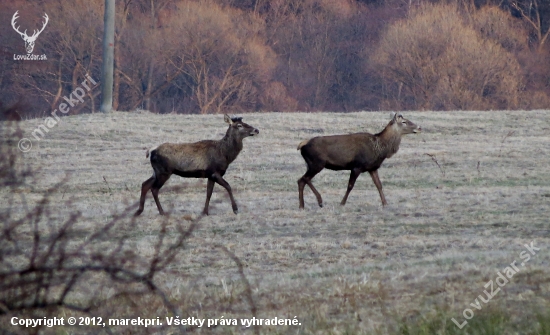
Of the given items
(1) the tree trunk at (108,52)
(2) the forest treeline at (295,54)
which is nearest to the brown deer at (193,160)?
(1) the tree trunk at (108,52)

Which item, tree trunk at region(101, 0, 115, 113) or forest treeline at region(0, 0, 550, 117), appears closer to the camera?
tree trunk at region(101, 0, 115, 113)

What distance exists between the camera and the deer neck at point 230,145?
14930 mm

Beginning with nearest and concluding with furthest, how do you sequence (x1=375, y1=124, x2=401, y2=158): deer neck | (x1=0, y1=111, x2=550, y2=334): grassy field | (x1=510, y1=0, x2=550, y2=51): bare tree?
1. (x1=0, y1=111, x2=550, y2=334): grassy field
2. (x1=375, y1=124, x2=401, y2=158): deer neck
3. (x1=510, y1=0, x2=550, y2=51): bare tree

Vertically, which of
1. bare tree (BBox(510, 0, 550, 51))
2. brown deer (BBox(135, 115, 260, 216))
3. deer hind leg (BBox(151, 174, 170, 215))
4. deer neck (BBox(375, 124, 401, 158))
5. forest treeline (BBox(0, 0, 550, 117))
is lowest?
forest treeline (BBox(0, 0, 550, 117))

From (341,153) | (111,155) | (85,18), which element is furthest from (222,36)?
(341,153)

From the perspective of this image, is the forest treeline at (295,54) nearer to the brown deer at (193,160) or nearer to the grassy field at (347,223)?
the grassy field at (347,223)

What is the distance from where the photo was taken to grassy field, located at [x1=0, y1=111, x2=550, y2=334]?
322 inches

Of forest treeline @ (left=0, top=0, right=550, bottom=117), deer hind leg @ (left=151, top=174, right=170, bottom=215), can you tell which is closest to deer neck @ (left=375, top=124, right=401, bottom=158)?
deer hind leg @ (left=151, top=174, right=170, bottom=215)

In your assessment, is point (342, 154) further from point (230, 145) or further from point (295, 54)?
point (295, 54)

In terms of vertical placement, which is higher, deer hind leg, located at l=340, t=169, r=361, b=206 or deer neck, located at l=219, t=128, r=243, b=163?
deer neck, located at l=219, t=128, r=243, b=163

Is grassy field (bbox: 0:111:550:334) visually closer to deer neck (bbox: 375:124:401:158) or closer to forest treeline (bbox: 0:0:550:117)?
deer neck (bbox: 375:124:401:158)

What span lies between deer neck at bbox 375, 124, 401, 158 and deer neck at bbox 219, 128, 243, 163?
2405 millimetres

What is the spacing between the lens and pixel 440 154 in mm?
23875

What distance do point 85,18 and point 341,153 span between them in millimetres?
39033
